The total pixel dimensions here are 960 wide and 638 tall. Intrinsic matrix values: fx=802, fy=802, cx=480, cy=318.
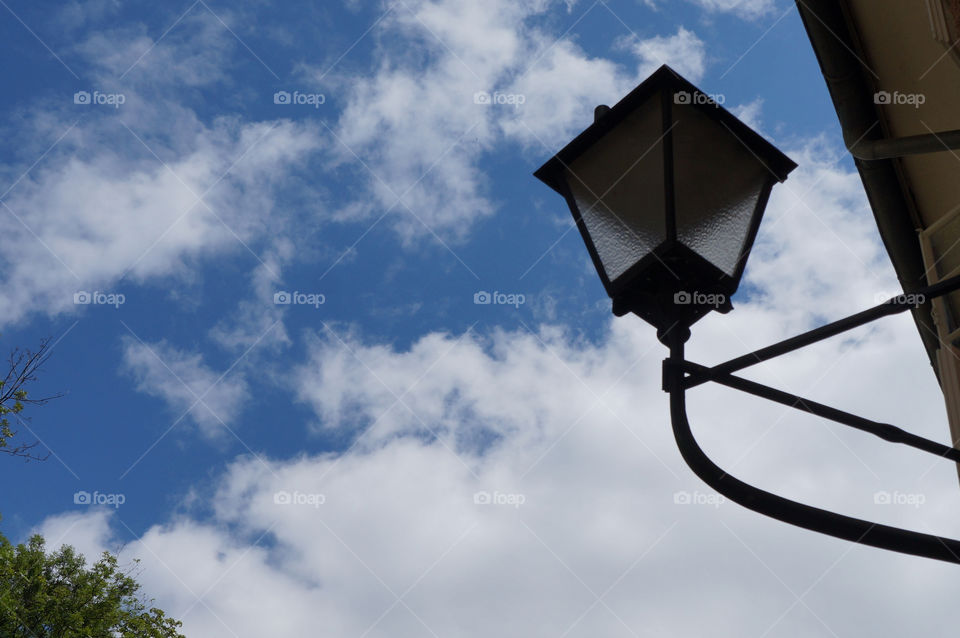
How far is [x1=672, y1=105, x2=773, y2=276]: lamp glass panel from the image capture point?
2.36 m

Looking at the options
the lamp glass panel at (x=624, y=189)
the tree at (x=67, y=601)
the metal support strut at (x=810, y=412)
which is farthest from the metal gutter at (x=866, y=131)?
the tree at (x=67, y=601)

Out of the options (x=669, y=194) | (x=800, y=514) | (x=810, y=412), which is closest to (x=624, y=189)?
(x=669, y=194)

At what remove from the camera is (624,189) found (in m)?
2.52

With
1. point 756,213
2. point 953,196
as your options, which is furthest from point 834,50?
point 756,213

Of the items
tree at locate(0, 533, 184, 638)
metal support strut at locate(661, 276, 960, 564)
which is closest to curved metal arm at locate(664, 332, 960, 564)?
metal support strut at locate(661, 276, 960, 564)

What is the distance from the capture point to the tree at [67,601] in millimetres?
17375

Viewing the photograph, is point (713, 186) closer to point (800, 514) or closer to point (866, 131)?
point (800, 514)

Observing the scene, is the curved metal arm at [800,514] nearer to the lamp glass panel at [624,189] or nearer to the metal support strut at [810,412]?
the metal support strut at [810,412]

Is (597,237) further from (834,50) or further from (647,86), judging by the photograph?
(834,50)

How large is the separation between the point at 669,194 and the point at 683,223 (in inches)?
3.7

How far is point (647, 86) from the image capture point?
2553 millimetres

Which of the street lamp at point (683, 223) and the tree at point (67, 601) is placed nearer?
the street lamp at point (683, 223)

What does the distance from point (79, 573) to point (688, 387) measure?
2151 cm

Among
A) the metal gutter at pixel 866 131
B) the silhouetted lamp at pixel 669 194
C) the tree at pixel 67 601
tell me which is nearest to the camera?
the silhouetted lamp at pixel 669 194
